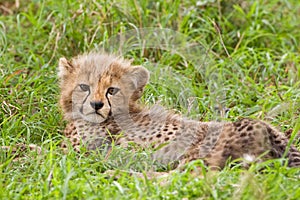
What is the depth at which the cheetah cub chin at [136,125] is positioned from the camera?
16.2 ft

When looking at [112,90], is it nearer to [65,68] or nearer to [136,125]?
[136,125]

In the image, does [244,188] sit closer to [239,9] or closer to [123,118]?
[123,118]

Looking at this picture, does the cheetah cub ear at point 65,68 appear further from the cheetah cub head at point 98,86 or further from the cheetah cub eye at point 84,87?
the cheetah cub eye at point 84,87

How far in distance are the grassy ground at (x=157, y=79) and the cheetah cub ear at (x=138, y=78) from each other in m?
0.28

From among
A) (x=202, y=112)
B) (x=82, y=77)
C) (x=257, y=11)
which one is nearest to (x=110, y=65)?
(x=82, y=77)

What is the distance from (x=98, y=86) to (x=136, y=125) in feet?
1.23

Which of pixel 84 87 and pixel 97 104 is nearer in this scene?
pixel 97 104

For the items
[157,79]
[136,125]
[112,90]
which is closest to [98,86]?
[112,90]

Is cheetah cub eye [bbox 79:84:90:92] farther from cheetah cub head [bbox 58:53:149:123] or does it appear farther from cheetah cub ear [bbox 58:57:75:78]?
cheetah cub ear [bbox 58:57:75:78]

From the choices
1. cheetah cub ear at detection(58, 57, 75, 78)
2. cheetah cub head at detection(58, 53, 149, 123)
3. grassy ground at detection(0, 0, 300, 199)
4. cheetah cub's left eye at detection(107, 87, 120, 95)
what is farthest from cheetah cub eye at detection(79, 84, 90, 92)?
grassy ground at detection(0, 0, 300, 199)

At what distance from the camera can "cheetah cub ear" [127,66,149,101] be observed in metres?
5.81

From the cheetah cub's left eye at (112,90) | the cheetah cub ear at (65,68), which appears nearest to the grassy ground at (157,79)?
the cheetah cub ear at (65,68)

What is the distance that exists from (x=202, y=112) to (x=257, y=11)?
1850mm

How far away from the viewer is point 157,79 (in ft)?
21.6
